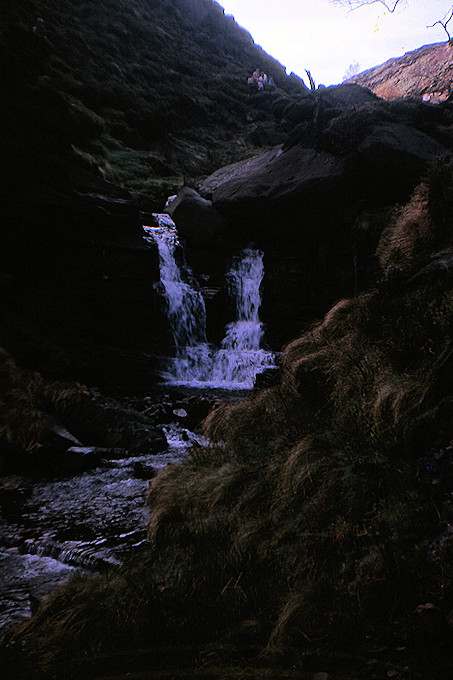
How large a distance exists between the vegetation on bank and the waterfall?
713cm

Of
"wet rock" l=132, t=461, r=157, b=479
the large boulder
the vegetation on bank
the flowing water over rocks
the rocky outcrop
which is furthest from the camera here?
the large boulder

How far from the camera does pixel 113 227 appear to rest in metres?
12.7

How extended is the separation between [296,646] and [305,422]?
2.36 metres

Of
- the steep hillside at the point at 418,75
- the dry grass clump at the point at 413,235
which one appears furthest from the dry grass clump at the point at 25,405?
the steep hillside at the point at 418,75

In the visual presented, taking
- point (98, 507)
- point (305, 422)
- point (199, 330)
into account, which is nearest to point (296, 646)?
point (305, 422)

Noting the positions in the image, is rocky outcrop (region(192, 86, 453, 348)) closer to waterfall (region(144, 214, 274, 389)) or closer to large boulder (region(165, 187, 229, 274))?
large boulder (region(165, 187, 229, 274))

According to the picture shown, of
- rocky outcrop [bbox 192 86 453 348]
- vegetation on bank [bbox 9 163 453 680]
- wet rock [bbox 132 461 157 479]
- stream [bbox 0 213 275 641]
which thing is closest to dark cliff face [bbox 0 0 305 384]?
rocky outcrop [bbox 192 86 453 348]

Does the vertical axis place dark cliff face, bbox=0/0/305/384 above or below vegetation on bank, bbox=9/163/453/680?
above

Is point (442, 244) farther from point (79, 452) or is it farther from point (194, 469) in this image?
point (79, 452)

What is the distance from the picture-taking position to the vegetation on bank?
5.74 feet

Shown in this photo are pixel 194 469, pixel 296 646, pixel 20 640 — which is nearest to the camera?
pixel 296 646

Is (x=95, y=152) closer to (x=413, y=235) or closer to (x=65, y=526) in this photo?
(x=413, y=235)

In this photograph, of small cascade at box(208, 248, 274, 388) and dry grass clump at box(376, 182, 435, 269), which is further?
small cascade at box(208, 248, 274, 388)

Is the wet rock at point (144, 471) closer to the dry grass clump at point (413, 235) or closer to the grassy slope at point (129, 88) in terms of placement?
the dry grass clump at point (413, 235)
